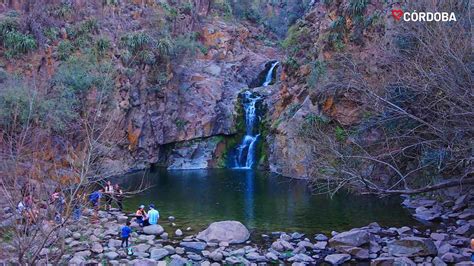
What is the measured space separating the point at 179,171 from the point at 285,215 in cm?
1649

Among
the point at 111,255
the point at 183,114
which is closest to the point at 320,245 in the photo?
the point at 111,255

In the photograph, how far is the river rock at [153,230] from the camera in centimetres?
1553

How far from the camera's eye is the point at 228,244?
14.4 m

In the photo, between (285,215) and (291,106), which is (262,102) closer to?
(291,106)

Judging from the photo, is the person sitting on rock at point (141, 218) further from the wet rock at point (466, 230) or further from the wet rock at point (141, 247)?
the wet rock at point (466, 230)

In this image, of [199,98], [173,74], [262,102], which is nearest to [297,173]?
[262,102]

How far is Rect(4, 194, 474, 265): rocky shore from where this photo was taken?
12577 mm

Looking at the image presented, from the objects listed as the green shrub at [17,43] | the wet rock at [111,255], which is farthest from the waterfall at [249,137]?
the wet rock at [111,255]

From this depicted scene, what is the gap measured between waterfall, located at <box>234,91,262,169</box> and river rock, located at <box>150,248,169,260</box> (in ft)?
72.9

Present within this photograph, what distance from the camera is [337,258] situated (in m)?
12.6

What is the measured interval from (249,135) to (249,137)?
0.17 meters

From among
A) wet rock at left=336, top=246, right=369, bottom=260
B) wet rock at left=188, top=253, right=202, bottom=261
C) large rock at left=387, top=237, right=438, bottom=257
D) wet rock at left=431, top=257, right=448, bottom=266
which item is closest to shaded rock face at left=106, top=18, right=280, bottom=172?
wet rock at left=188, top=253, right=202, bottom=261

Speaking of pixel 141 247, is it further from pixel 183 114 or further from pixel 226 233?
pixel 183 114

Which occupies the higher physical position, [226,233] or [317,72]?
[317,72]
